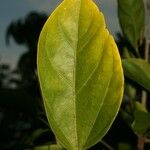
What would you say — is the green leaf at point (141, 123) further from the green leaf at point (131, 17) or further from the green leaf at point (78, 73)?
the green leaf at point (78, 73)

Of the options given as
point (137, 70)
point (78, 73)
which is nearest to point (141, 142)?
point (137, 70)

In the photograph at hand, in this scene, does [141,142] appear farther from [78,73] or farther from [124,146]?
[78,73]

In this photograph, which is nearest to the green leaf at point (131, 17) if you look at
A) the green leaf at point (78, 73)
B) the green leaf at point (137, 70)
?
the green leaf at point (137, 70)

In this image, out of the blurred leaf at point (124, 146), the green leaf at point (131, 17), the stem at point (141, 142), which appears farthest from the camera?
the blurred leaf at point (124, 146)

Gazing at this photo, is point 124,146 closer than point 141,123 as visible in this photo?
No

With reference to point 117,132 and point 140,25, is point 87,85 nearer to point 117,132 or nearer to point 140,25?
point 140,25

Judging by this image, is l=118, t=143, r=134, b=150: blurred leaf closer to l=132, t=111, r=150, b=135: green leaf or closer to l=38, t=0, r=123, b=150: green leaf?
l=132, t=111, r=150, b=135: green leaf

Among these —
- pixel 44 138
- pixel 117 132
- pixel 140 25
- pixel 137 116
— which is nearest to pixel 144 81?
pixel 137 116
